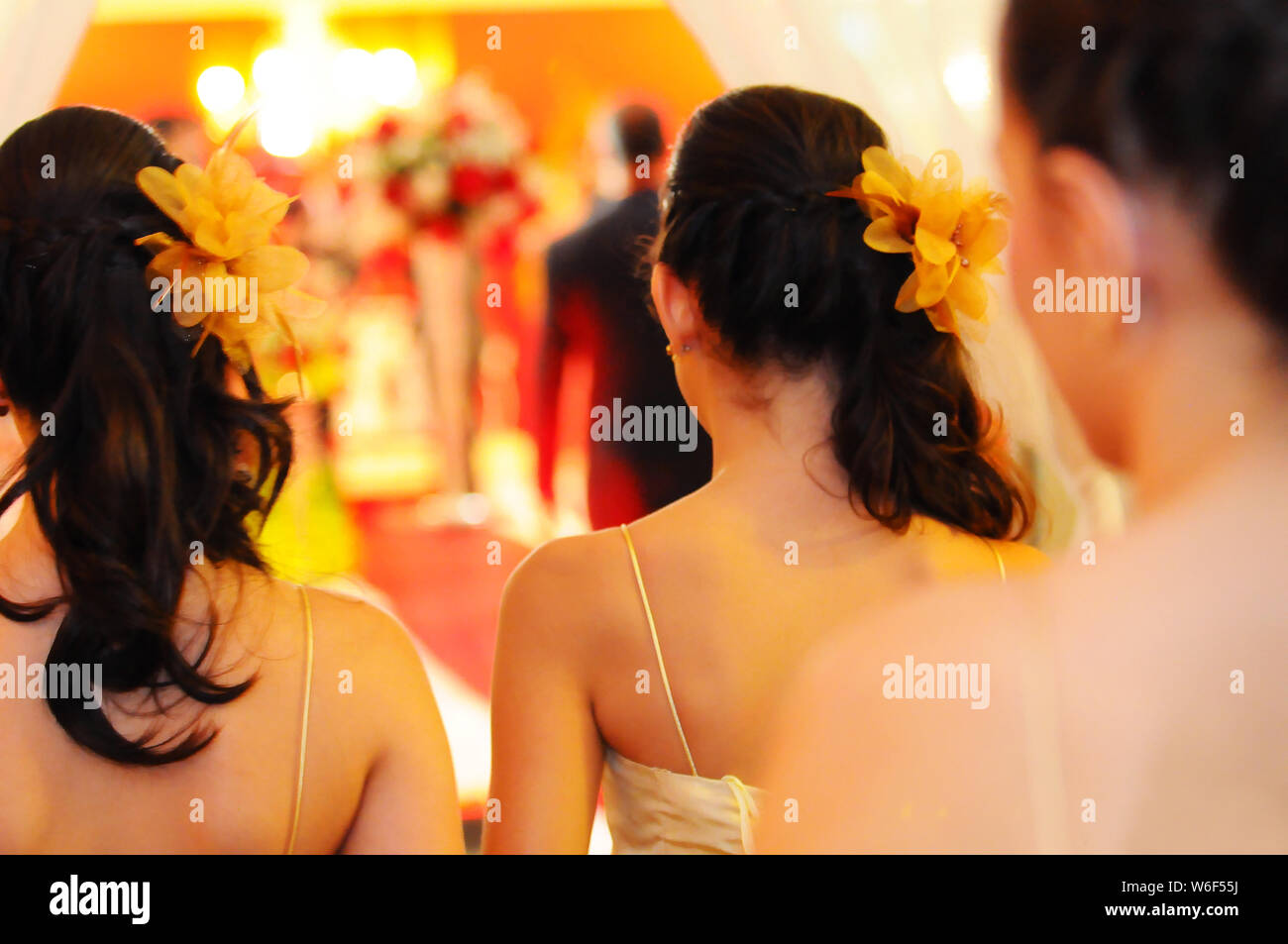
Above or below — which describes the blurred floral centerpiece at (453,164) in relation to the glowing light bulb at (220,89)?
below

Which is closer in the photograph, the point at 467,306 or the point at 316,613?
the point at 316,613

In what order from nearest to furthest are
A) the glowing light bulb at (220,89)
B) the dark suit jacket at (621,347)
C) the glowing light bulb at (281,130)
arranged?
the dark suit jacket at (621,347), the glowing light bulb at (281,130), the glowing light bulb at (220,89)

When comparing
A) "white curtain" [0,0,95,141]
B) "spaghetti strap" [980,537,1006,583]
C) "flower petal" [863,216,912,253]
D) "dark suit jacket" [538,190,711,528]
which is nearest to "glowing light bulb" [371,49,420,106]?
"dark suit jacket" [538,190,711,528]

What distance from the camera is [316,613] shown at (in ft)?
3.42

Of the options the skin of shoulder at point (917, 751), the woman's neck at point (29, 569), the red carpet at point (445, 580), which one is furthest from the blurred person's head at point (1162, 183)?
the red carpet at point (445, 580)

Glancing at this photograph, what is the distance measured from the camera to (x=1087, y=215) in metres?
0.46

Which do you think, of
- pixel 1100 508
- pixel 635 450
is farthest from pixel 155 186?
pixel 1100 508

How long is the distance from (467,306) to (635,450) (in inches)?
89.3

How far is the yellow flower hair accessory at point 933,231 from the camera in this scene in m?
1.07

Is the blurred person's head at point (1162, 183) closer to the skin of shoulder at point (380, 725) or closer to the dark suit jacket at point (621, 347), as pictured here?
the skin of shoulder at point (380, 725)

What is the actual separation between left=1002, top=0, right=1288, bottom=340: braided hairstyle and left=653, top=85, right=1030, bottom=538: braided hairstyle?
614 millimetres

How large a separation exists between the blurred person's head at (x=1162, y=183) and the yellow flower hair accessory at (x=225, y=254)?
787mm

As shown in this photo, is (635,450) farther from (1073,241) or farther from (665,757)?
(1073,241)

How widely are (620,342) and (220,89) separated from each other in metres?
3.89
